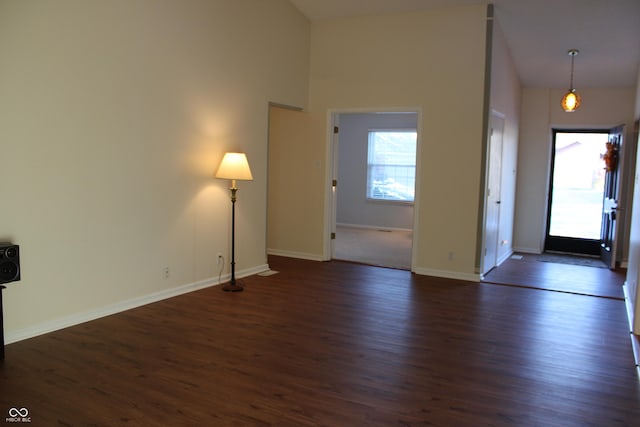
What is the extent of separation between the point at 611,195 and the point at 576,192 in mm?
1063

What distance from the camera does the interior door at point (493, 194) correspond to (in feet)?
20.9

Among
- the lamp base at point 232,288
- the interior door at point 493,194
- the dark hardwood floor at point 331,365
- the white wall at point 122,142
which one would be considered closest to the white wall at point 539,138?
the interior door at point 493,194

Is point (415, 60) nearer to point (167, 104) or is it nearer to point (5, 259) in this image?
point (167, 104)

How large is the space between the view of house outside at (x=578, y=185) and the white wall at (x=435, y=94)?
3.44m

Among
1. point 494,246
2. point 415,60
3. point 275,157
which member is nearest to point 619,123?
point 494,246

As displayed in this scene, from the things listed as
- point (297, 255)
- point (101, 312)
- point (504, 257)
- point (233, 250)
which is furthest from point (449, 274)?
point (101, 312)

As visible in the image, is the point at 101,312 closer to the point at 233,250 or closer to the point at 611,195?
the point at 233,250

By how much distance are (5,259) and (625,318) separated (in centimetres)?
521

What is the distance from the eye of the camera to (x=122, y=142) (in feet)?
14.0

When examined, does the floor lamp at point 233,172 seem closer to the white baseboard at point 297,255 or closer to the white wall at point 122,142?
the white wall at point 122,142

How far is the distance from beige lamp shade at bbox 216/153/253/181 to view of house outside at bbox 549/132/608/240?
590 centimetres

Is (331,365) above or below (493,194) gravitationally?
below

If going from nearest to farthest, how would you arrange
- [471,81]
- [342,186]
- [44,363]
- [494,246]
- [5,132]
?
[44,363] < [5,132] < [471,81] < [494,246] < [342,186]

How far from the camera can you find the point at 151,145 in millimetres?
4562
